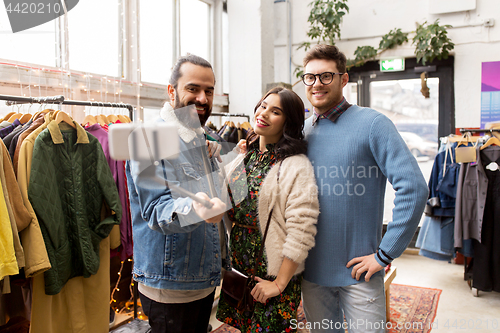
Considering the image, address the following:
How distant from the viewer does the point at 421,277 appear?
150 inches

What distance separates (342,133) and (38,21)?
2489mm

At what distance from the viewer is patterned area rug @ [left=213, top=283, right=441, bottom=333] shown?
107 inches

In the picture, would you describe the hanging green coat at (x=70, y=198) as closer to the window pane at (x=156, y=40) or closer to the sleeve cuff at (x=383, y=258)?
the sleeve cuff at (x=383, y=258)

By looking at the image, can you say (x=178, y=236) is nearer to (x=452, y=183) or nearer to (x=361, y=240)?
(x=361, y=240)

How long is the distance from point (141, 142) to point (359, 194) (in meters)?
1.08

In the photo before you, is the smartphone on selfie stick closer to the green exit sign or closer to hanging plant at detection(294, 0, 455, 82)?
hanging plant at detection(294, 0, 455, 82)

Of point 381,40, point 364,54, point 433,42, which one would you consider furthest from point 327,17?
point 433,42

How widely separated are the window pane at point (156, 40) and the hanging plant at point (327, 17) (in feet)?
5.83

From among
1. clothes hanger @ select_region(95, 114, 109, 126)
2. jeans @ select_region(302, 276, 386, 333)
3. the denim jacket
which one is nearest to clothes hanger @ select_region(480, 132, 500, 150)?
jeans @ select_region(302, 276, 386, 333)

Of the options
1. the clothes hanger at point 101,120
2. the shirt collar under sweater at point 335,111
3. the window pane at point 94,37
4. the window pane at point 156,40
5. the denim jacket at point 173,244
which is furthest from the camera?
the window pane at point 156,40

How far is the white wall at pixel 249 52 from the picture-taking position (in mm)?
4457

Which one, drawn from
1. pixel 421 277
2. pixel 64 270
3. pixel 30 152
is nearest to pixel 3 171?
pixel 30 152

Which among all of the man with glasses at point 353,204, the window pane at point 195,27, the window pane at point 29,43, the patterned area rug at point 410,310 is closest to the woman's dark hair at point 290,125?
the man with glasses at point 353,204

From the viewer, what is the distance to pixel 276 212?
4.26ft
